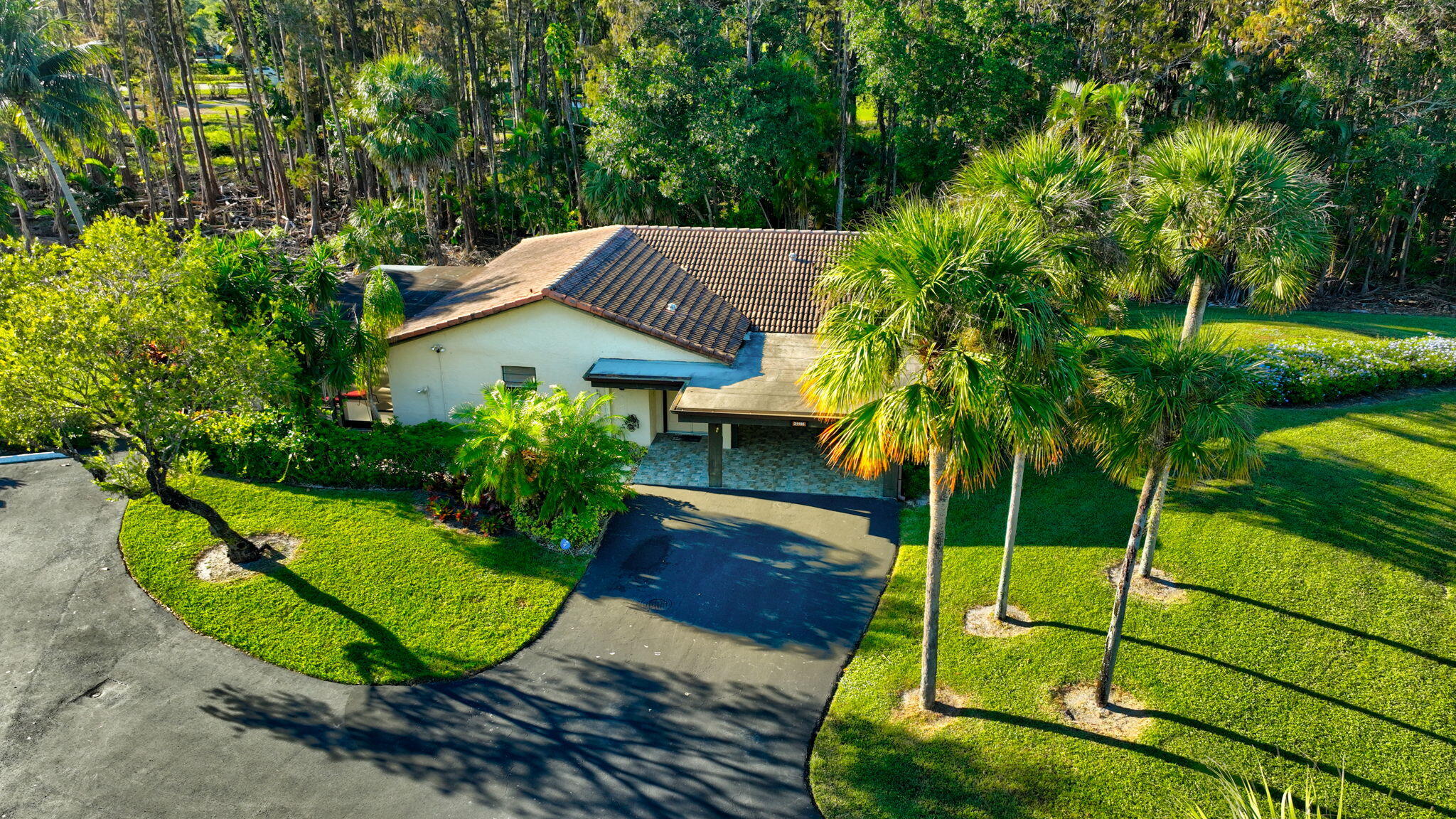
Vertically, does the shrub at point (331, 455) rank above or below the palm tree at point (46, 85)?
below

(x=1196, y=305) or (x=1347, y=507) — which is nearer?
(x=1196, y=305)

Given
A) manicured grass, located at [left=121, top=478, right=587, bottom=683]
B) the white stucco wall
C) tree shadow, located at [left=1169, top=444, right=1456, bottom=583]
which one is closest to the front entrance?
the white stucco wall

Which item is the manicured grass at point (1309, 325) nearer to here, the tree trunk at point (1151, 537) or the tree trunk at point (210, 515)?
the tree trunk at point (1151, 537)

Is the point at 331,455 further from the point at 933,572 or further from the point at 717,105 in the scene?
the point at 717,105

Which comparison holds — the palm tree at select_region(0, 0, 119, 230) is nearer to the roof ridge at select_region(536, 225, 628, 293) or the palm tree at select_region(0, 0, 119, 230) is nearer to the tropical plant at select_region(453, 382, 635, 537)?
the roof ridge at select_region(536, 225, 628, 293)

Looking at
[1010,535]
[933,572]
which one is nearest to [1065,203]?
[1010,535]

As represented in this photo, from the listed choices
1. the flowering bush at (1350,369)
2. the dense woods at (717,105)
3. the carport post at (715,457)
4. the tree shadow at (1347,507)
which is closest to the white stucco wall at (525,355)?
the carport post at (715,457)
